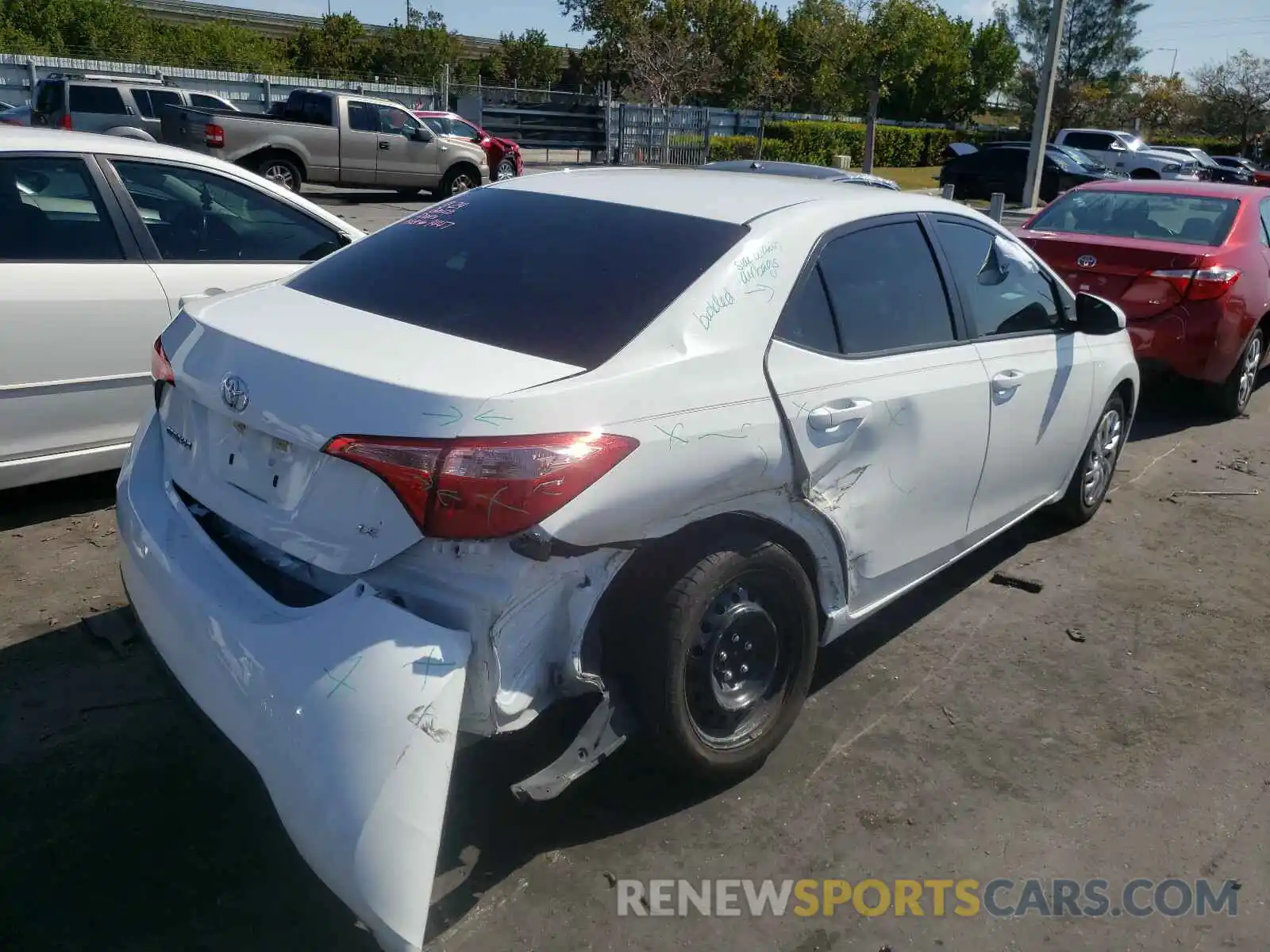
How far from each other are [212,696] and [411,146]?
1881 centimetres

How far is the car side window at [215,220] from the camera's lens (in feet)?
16.6

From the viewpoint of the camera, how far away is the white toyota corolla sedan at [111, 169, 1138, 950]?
2.41m

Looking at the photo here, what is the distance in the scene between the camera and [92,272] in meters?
4.75

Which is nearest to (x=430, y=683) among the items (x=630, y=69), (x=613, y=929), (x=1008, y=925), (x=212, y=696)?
(x=212, y=696)

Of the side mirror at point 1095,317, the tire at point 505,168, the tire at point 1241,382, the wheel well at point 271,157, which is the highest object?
the side mirror at point 1095,317

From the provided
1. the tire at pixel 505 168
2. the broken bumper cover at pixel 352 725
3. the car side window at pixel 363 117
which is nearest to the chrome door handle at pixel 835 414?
the broken bumper cover at pixel 352 725

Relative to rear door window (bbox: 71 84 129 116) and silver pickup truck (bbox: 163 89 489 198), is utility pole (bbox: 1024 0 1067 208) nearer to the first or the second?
silver pickup truck (bbox: 163 89 489 198)

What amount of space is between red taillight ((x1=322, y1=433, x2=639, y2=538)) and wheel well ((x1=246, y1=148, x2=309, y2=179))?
55.4 ft

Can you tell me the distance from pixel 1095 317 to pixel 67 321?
4295 millimetres

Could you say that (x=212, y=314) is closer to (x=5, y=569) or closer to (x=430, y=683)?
(x=430, y=683)

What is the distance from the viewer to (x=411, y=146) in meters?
20.0

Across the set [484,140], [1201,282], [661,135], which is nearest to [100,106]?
A: [484,140]

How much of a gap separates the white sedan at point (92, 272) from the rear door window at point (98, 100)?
55.4 feet

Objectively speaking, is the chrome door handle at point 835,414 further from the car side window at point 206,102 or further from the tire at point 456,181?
the car side window at point 206,102
